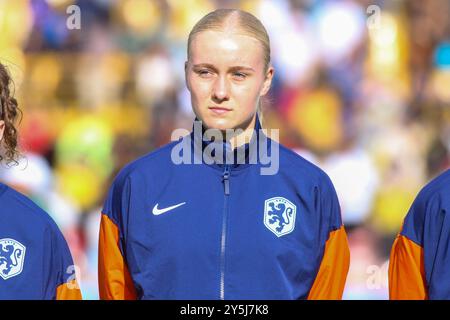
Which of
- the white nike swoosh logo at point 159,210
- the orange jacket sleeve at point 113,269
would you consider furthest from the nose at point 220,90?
the orange jacket sleeve at point 113,269

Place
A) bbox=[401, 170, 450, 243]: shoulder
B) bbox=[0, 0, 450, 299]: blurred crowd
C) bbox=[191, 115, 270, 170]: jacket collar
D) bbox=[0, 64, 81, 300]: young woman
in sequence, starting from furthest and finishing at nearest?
bbox=[0, 0, 450, 299]: blurred crowd, bbox=[191, 115, 270, 170]: jacket collar, bbox=[401, 170, 450, 243]: shoulder, bbox=[0, 64, 81, 300]: young woman

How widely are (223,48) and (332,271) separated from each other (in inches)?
31.0

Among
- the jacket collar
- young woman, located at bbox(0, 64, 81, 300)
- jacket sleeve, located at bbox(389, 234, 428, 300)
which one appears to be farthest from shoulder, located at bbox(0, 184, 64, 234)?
jacket sleeve, located at bbox(389, 234, 428, 300)

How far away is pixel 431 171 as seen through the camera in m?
6.71

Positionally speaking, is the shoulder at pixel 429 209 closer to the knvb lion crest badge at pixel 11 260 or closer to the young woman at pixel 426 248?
the young woman at pixel 426 248

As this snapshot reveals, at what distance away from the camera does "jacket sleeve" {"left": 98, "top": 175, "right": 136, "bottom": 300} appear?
10.5 feet

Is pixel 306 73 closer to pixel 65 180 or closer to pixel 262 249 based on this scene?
pixel 65 180

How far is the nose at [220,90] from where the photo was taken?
312cm

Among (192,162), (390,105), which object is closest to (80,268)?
(390,105)

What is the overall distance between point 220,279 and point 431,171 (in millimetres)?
3898

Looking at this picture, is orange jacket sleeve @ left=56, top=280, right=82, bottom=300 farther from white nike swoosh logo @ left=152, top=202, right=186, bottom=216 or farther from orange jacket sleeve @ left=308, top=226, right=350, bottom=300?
orange jacket sleeve @ left=308, top=226, right=350, bottom=300

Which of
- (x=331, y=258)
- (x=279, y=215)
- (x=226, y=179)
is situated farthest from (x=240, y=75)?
(x=331, y=258)

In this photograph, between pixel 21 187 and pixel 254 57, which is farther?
pixel 21 187

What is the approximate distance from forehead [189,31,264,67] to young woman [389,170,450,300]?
27.7 inches
